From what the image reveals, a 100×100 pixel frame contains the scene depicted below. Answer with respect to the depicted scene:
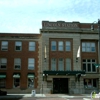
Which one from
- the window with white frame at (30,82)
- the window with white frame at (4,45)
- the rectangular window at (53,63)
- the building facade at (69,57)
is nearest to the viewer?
the building facade at (69,57)

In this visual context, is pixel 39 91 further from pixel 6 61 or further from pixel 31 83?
pixel 6 61

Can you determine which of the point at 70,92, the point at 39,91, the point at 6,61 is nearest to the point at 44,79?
the point at 39,91

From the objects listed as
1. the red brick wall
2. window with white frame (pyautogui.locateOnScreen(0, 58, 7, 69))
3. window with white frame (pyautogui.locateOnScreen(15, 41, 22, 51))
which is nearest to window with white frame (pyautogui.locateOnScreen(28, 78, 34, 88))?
the red brick wall

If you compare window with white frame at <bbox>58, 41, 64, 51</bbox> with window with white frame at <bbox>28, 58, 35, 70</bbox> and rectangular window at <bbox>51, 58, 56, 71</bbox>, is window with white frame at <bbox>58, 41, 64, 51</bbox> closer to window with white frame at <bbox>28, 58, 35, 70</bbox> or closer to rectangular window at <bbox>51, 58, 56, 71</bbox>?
rectangular window at <bbox>51, 58, 56, 71</bbox>

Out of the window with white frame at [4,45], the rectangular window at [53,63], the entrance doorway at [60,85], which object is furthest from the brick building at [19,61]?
the entrance doorway at [60,85]

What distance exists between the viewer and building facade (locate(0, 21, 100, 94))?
4306cm

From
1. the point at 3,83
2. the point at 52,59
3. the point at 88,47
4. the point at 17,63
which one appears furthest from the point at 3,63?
the point at 88,47

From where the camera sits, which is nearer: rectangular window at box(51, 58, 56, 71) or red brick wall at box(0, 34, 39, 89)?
rectangular window at box(51, 58, 56, 71)

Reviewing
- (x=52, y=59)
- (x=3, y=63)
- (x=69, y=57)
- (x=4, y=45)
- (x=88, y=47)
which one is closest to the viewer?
(x=52, y=59)

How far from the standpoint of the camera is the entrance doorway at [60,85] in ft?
143

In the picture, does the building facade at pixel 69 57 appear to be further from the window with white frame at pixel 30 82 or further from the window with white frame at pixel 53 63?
the window with white frame at pixel 30 82

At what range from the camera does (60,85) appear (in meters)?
43.9

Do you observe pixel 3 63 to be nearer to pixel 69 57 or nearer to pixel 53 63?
pixel 53 63

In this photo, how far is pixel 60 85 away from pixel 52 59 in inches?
195
